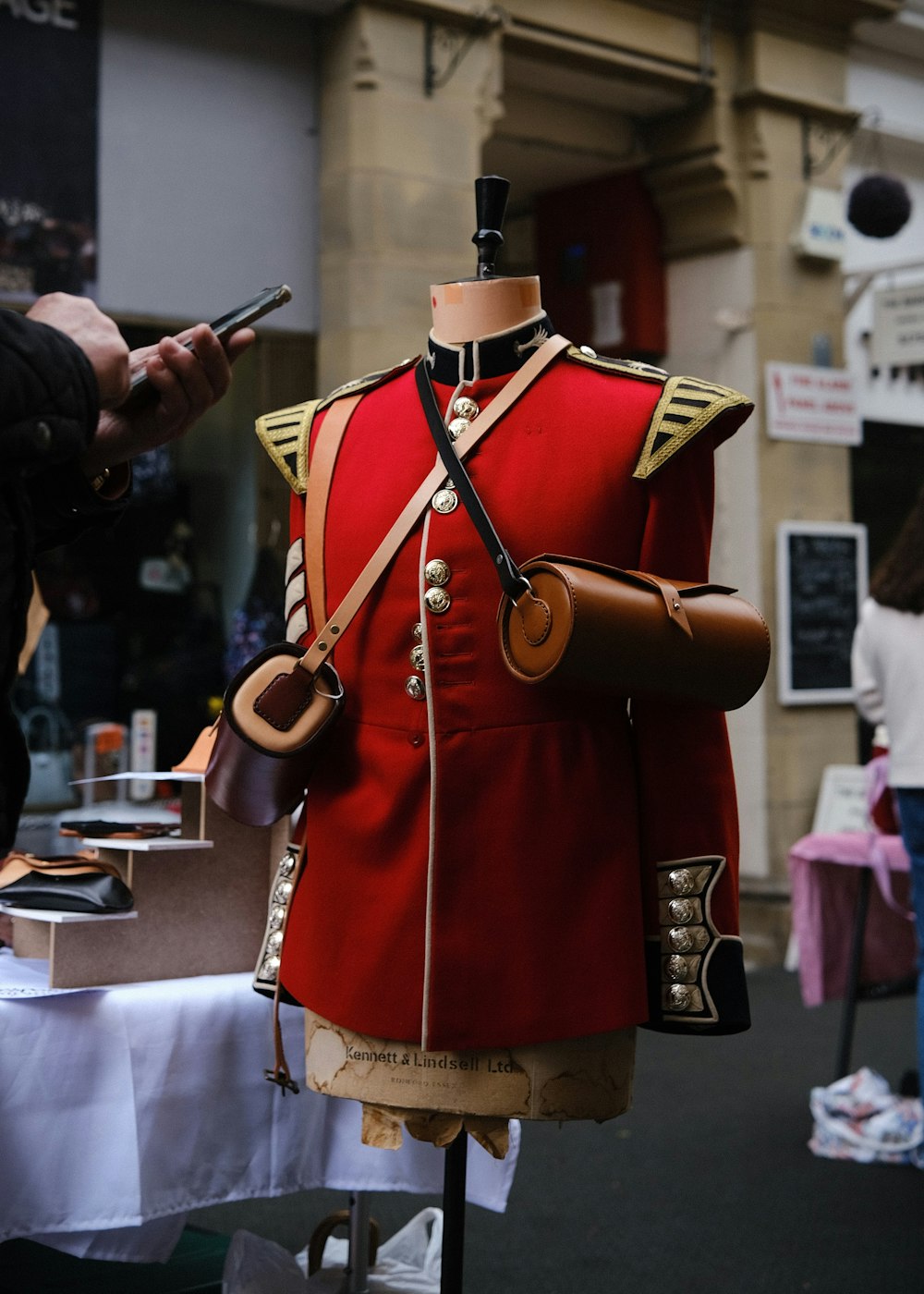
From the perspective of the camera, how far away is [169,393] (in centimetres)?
145

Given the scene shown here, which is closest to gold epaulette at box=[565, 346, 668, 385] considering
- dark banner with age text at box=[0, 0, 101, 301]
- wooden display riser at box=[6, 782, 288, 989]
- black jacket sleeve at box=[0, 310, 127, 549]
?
black jacket sleeve at box=[0, 310, 127, 549]

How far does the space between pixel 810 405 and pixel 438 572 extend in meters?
5.26

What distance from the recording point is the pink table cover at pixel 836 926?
4.51m

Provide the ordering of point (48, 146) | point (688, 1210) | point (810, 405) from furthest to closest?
point (810, 405) → point (48, 146) → point (688, 1210)

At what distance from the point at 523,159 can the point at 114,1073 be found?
5.71m

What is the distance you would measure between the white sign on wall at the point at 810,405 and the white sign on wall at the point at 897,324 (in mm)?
196

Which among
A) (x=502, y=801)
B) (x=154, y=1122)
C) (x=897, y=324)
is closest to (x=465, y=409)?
(x=502, y=801)

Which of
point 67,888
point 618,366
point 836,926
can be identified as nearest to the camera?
point 618,366

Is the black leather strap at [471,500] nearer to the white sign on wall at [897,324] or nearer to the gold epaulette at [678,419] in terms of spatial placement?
the gold epaulette at [678,419]

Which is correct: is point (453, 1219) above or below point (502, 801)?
below

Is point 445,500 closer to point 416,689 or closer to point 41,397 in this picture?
point 416,689

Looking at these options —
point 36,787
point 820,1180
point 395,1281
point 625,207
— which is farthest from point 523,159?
point 395,1281

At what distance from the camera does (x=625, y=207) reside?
6.92m

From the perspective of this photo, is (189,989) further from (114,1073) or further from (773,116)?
(773,116)
